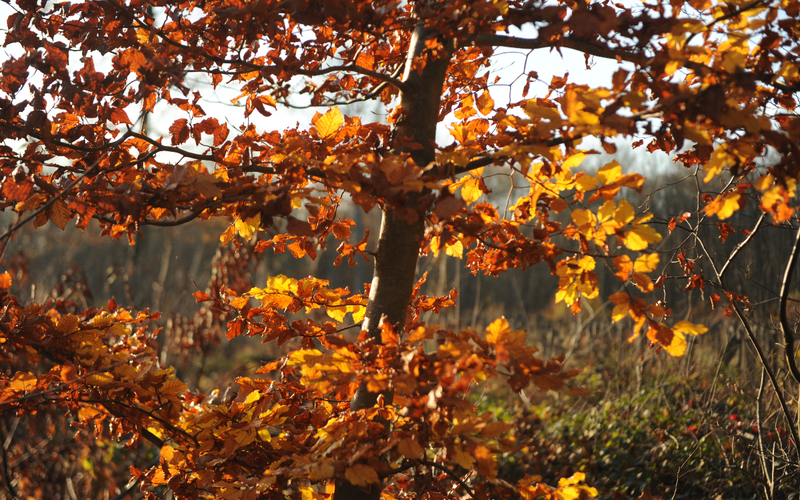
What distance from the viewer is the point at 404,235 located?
163 centimetres

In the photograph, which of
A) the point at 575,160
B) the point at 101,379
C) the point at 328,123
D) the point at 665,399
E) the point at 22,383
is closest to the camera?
the point at 575,160

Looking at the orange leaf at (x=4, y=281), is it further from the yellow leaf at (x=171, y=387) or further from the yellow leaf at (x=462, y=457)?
the yellow leaf at (x=462, y=457)

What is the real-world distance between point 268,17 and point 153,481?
1.57 metres

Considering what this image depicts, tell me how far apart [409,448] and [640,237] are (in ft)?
2.41

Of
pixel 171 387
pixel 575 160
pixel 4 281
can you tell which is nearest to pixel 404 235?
pixel 575 160

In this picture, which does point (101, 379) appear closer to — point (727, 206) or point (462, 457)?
point (462, 457)

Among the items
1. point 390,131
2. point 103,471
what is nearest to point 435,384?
point 390,131

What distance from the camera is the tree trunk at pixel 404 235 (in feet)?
5.32

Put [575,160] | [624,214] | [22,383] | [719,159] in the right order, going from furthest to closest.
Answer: [22,383], [575,160], [624,214], [719,159]

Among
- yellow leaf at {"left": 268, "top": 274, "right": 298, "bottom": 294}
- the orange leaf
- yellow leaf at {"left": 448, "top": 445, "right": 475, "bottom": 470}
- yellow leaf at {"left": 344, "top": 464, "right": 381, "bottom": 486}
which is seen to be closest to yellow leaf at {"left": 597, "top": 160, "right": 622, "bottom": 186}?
yellow leaf at {"left": 448, "top": 445, "right": 475, "bottom": 470}

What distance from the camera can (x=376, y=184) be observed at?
3.88ft

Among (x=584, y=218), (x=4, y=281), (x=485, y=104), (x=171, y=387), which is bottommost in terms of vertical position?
(x=171, y=387)

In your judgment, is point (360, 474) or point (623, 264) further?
point (623, 264)

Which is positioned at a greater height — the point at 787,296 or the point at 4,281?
the point at 787,296
